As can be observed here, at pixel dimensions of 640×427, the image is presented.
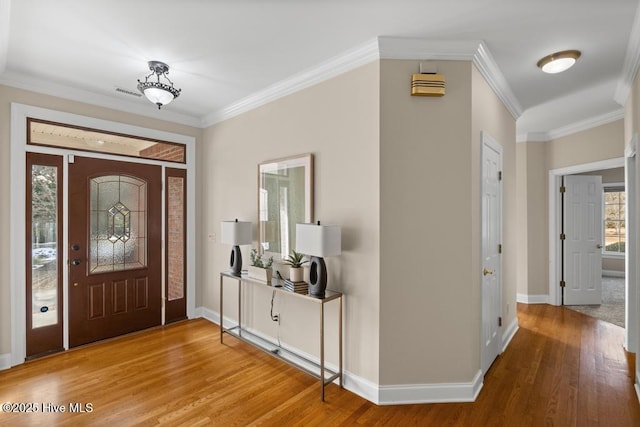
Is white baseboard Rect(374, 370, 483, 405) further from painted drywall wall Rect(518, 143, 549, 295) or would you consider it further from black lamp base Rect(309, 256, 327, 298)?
painted drywall wall Rect(518, 143, 549, 295)

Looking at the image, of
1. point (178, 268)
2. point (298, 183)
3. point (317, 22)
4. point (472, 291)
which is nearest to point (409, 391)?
point (472, 291)

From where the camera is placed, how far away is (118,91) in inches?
134

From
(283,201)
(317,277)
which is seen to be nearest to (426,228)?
(317,277)

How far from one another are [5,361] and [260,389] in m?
2.42

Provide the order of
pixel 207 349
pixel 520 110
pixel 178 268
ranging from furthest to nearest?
pixel 178 268 < pixel 520 110 < pixel 207 349

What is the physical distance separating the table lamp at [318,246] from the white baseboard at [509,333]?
2.24 metres

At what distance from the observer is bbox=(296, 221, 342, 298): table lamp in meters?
2.44

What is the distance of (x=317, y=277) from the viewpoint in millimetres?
2582

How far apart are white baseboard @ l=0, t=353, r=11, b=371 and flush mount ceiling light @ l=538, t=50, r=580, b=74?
5375 millimetres

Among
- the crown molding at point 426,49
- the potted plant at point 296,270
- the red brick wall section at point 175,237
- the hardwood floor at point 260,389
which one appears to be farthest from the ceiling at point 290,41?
the hardwood floor at point 260,389

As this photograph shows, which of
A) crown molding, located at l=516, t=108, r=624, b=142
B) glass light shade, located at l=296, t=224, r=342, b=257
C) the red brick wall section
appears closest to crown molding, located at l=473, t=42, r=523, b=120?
crown molding, located at l=516, t=108, r=624, b=142

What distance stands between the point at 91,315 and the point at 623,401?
4.90m

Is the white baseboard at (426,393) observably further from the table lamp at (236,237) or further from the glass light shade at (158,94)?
the glass light shade at (158,94)

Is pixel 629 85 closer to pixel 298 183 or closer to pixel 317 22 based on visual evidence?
pixel 317 22
